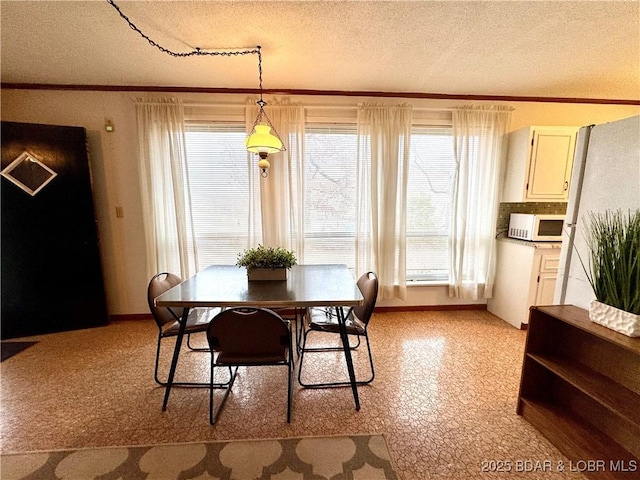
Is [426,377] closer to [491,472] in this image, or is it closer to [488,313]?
[491,472]

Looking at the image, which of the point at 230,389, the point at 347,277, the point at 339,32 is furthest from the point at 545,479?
the point at 339,32

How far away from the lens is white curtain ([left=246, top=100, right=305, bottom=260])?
9.06ft

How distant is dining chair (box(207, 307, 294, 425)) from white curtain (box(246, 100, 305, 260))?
5.04 ft

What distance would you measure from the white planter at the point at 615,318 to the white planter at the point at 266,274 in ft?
6.07

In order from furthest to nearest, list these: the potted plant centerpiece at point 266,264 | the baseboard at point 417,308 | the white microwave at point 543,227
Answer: the baseboard at point 417,308, the white microwave at point 543,227, the potted plant centerpiece at point 266,264

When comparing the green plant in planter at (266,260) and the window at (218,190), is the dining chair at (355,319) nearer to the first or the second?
the green plant in planter at (266,260)

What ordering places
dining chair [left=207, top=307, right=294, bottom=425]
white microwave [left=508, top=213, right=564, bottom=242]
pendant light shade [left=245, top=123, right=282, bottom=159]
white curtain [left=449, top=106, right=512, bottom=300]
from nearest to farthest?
dining chair [left=207, top=307, right=294, bottom=425], pendant light shade [left=245, top=123, right=282, bottom=159], white microwave [left=508, top=213, right=564, bottom=242], white curtain [left=449, top=106, right=512, bottom=300]

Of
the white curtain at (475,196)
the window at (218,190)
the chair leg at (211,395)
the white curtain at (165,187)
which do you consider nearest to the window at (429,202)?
the white curtain at (475,196)

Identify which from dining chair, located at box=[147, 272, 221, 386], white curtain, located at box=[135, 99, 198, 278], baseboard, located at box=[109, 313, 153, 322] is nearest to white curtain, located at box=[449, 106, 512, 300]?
dining chair, located at box=[147, 272, 221, 386]

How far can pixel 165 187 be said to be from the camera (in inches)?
109

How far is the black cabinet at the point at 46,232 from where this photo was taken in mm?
2449

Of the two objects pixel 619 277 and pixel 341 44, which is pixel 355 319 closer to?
pixel 619 277

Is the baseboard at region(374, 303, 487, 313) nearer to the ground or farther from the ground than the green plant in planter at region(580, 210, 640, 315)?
nearer to the ground

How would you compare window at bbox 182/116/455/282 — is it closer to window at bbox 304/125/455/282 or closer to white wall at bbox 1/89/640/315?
window at bbox 304/125/455/282
